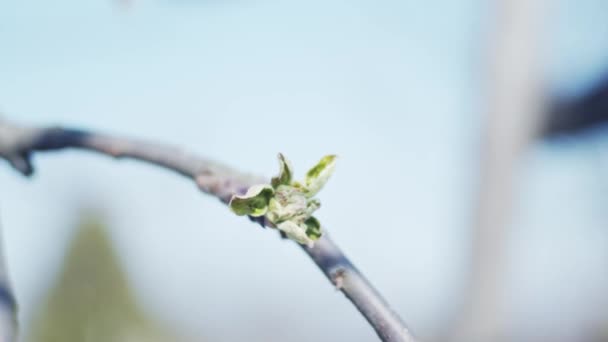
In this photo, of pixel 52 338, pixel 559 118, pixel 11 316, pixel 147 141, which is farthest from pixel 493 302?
pixel 52 338

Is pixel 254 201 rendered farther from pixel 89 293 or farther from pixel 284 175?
pixel 89 293

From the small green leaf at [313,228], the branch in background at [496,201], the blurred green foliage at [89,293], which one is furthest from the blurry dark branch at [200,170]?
the blurred green foliage at [89,293]

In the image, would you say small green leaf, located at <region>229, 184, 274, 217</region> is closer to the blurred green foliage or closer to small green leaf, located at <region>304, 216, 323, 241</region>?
small green leaf, located at <region>304, 216, 323, 241</region>

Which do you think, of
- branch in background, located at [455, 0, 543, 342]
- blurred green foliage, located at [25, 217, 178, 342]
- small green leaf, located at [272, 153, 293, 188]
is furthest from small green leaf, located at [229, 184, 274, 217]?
blurred green foliage, located at [25, 217, 178, 342]

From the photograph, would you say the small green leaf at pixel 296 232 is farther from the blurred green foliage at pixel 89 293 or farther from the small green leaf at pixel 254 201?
the blurred green foliage at pixel 89 293

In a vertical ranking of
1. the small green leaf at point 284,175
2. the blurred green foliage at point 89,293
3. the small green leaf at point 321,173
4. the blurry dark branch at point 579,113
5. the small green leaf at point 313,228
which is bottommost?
the small green leaf at point 313,228
